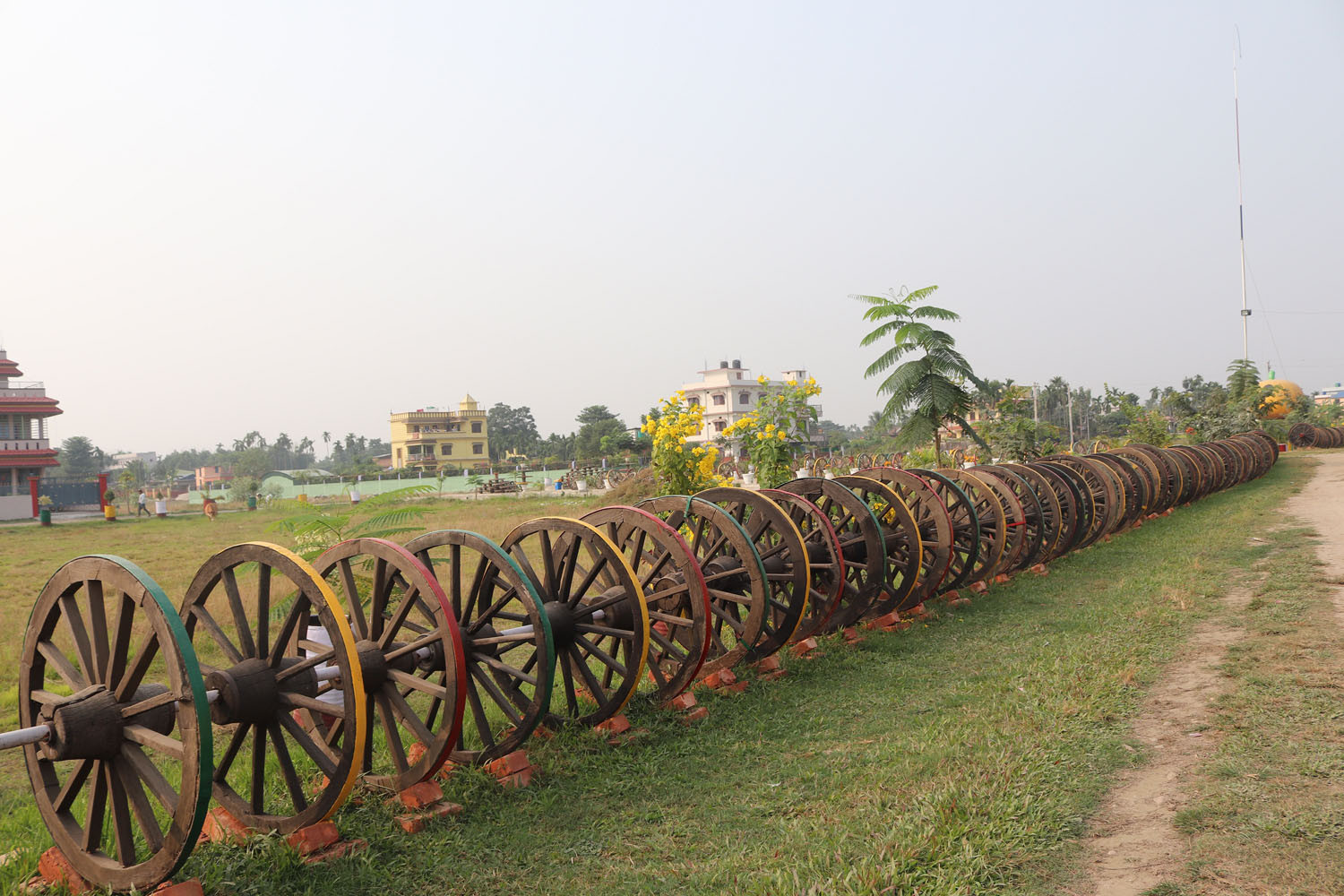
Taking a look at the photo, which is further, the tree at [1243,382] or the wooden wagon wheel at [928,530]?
the tree at [1243,382]

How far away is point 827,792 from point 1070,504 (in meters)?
7.99

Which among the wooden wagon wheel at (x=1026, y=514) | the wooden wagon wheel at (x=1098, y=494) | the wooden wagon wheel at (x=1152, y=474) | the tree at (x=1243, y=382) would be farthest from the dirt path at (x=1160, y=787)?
the tree at (x=1243, y=382)

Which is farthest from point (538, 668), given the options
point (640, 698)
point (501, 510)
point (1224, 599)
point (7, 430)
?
point (7, 430)

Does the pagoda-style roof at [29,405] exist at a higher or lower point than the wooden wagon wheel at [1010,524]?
higher

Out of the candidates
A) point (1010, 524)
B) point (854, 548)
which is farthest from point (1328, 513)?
point (854, 548)

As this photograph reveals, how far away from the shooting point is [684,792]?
4574mm

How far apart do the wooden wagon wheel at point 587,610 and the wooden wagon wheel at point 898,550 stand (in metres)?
3.07

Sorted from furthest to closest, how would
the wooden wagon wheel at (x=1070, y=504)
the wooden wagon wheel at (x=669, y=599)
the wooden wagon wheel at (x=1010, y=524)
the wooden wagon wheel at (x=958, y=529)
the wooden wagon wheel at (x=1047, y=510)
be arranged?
the wooden wagon wheel at (x=1070, y=504) → the wooden wagon wheel at (x=1047, y=510) → the wooden wagon wheel at (x=1010, y=524) → the wooden wagon wheel at (x=958, y=529) → the wooden wagon wheel at (x=669, y=599)

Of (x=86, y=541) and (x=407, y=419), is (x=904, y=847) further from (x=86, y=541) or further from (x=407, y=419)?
(x=407, y=419)

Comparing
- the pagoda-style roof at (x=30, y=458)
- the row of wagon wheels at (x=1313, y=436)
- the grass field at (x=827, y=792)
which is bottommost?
the grass field at (x=827, y=792)

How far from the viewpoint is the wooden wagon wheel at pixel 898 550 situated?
8.07 meters

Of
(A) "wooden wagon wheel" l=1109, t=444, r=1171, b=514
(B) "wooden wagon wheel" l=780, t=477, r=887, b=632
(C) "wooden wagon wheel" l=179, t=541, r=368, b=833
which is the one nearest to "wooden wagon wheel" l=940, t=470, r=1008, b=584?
(B) "wooden wagon wheel" l=780, t=477, r=887, b=632

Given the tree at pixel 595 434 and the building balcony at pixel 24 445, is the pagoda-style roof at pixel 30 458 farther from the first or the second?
the tree at pixel 595 434

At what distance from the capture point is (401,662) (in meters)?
4.70
